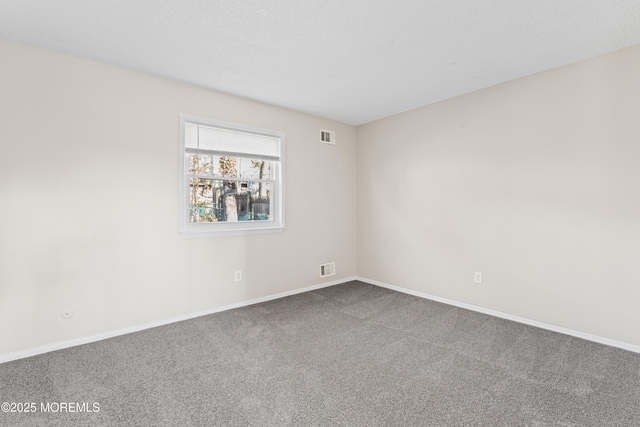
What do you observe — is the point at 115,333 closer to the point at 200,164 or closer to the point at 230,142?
the point at 200,164

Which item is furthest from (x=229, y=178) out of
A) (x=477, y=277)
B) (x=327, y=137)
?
(x=477, y=277)

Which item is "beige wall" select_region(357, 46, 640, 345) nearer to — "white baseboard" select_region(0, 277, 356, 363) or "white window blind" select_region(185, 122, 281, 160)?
"white window blind" select_region(185, 122, 281, 160)

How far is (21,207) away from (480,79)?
4204 millimetres

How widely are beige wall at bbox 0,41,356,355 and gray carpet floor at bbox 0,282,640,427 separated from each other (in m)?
0.32

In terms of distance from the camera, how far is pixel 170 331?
283 cm

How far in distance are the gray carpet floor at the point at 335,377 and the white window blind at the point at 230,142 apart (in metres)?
1.85

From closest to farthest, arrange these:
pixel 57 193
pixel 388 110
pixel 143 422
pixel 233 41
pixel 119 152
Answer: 1. pixel 143 422
2. pixel 233 41
3. pixel 57 193
4. pixel 119 152
5. pixel 388 110

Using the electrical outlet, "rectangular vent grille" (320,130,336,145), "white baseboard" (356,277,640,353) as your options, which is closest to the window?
"rectangular vent grille" (320,130,336,145)

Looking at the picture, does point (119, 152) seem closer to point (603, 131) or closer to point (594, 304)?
point (603, 131)

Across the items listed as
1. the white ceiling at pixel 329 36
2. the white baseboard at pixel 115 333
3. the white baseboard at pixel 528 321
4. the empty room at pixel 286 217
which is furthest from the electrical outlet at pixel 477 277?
the white baseboard at pixel 115 333

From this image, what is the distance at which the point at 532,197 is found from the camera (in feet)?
9.62

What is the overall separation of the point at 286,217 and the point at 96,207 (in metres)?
2.02

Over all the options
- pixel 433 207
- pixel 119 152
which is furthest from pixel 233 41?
pixel 433 207

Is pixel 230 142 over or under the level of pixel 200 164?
over
